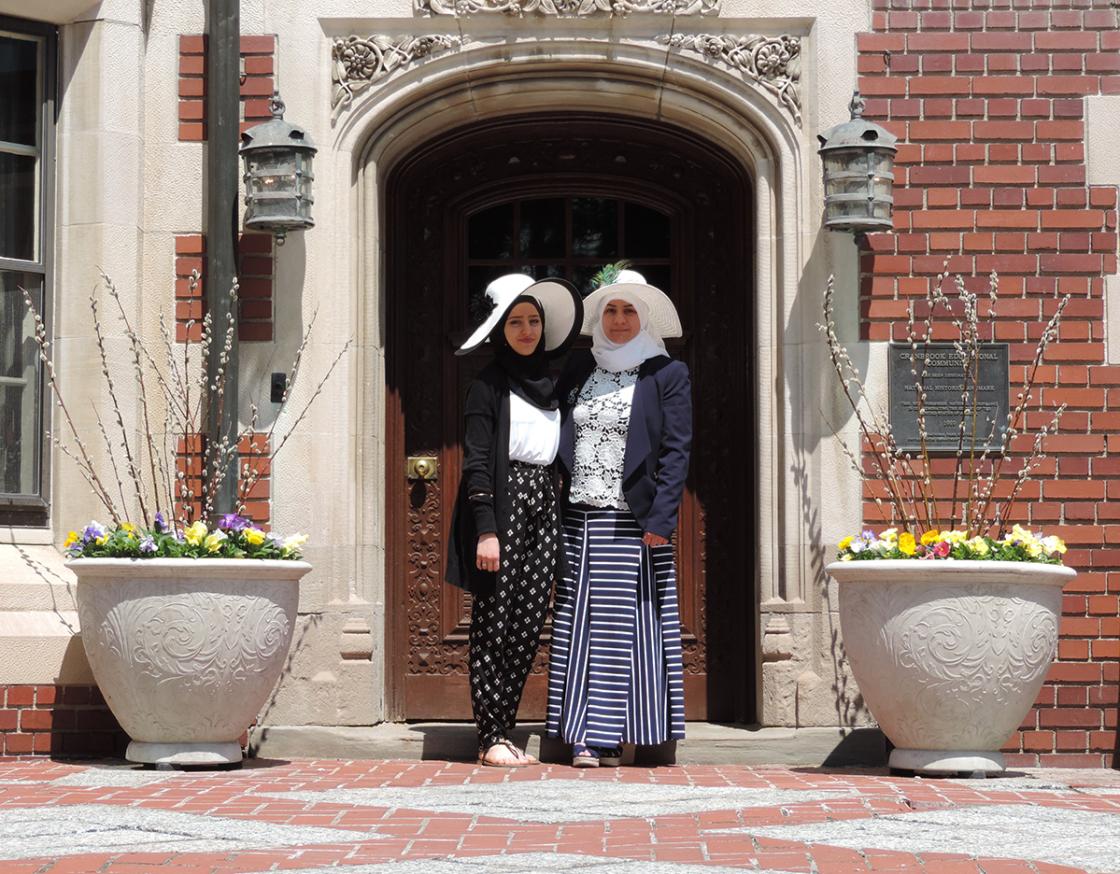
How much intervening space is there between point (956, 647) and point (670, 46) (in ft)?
9.65

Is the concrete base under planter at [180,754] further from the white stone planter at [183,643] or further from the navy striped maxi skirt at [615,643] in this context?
the navy striped maxi skirt at [615,643]

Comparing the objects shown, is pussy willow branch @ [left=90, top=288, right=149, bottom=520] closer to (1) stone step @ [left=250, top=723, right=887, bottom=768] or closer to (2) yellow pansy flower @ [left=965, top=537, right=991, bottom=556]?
(1) stone step @ [left=250, top=723, right=887, bottom=768]

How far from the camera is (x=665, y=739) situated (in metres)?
7.45

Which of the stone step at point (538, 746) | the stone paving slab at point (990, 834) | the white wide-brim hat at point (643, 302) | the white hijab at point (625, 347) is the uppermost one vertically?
the white wide-brim hat at point (643, 302)

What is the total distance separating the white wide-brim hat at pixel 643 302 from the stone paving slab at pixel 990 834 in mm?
2626

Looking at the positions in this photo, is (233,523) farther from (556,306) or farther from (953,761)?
(953,761)

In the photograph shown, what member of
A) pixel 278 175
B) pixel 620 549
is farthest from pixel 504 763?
pixel 278 175

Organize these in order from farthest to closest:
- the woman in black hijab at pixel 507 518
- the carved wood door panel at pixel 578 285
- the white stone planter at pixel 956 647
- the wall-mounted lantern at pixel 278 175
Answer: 1. the carved wood door panel at pixel 578 285
2. the wall-mounted lantern at pixel 278 175
3. the woman in black hijab at pixel 507 518
4. the white stone planter at pixel 956 647

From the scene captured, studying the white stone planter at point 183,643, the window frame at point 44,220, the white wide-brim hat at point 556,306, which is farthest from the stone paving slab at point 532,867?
the window frame at point 44,220

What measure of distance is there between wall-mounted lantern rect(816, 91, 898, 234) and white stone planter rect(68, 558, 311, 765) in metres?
2.67

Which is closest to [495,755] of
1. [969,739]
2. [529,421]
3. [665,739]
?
[665,739]

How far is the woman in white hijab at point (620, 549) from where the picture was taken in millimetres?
7445

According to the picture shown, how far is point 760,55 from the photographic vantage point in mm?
8359

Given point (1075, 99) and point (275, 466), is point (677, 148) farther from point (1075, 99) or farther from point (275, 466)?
point (275, 466)
